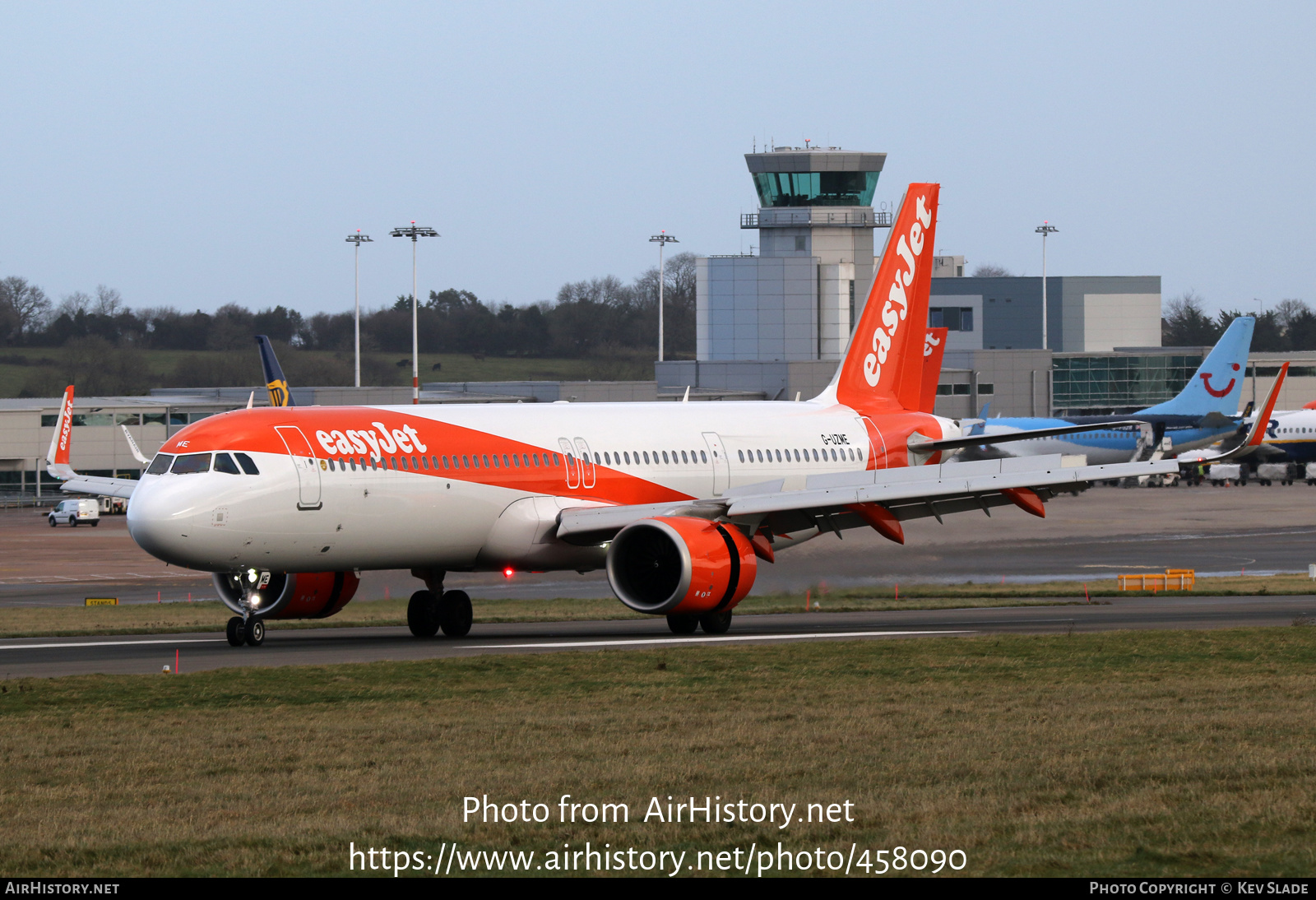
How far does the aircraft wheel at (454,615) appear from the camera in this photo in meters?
29.1

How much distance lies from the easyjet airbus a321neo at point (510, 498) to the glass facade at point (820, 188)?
3461 inches

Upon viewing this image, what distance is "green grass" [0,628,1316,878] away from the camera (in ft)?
34.1

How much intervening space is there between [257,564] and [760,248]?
99316mm

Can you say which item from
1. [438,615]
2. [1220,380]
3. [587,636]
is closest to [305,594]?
[438,615]

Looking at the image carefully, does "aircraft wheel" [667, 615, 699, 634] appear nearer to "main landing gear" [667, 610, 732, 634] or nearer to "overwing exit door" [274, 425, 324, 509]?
Result: "main landing gear" [667, 610, 732, 634]

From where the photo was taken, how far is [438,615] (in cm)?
2912

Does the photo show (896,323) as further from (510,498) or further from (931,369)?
(510,498)

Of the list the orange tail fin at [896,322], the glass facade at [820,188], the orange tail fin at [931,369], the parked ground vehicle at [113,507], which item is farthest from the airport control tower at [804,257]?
the orange tail fin at [896,322]

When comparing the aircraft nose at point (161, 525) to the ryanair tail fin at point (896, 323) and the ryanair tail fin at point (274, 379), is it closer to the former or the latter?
the ryanair tail fin at point (896, 323)

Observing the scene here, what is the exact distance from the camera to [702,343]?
126750mm

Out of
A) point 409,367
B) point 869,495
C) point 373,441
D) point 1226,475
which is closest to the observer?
point 373,441

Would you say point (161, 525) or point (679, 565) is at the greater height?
point (161, 525)

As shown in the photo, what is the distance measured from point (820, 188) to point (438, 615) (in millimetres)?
94497

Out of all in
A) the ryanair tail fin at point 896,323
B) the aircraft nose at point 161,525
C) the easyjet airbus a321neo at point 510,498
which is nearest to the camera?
the aircraft nose at point 161,525
